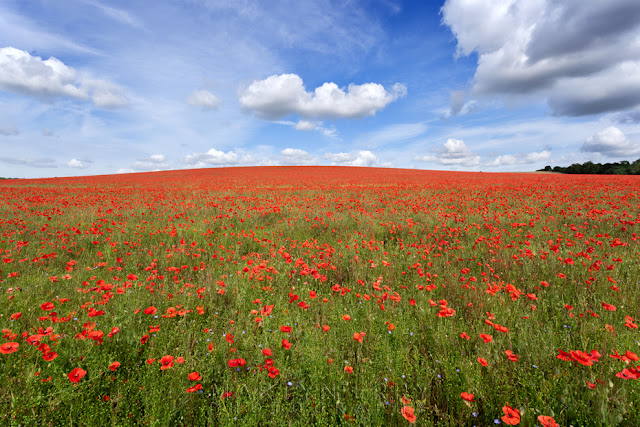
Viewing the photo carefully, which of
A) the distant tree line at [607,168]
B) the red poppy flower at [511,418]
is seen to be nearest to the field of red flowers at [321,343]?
the red poppy flower at [511,418]

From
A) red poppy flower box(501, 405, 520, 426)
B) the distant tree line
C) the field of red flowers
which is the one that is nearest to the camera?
red poppy flower box(501, 405, 520, 426)

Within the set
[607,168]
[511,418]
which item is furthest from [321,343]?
[607,168]

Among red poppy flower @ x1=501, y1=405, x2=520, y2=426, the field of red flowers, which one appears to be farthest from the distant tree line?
red poppy flower @ x1=501, y1=405, x2=520, y2=426

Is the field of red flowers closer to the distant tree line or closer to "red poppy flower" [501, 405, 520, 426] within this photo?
"red poppy flower" [501, 405, 520, 426]

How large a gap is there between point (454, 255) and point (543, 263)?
1264 millimetres

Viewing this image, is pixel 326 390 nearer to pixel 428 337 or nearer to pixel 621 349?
pixel 428 337

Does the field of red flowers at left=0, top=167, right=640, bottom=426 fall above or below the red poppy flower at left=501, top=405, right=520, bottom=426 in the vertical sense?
below

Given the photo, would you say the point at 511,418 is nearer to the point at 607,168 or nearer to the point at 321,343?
the point at 321,343

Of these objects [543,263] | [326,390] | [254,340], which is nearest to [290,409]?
[326,390]

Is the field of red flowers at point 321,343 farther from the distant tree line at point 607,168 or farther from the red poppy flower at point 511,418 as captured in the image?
the distant tree line at point 607,168

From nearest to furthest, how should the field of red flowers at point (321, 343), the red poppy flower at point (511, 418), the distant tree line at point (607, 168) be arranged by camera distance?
1. the red poppy flower at point (511, 418)
2. the field of red flowers at point (321, 343)
3. the distant tree line at point (607, 168)

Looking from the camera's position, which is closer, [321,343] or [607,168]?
[321,343]

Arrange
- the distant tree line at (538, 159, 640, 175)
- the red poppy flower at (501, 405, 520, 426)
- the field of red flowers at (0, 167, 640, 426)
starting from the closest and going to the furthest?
the red poppy flower at (501, 405, 520, 426) < the field of red flowers at (0, 167, 640, 426) < the distant tree line at (538, 159, 640, 175)

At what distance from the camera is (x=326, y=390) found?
2.11 meters
